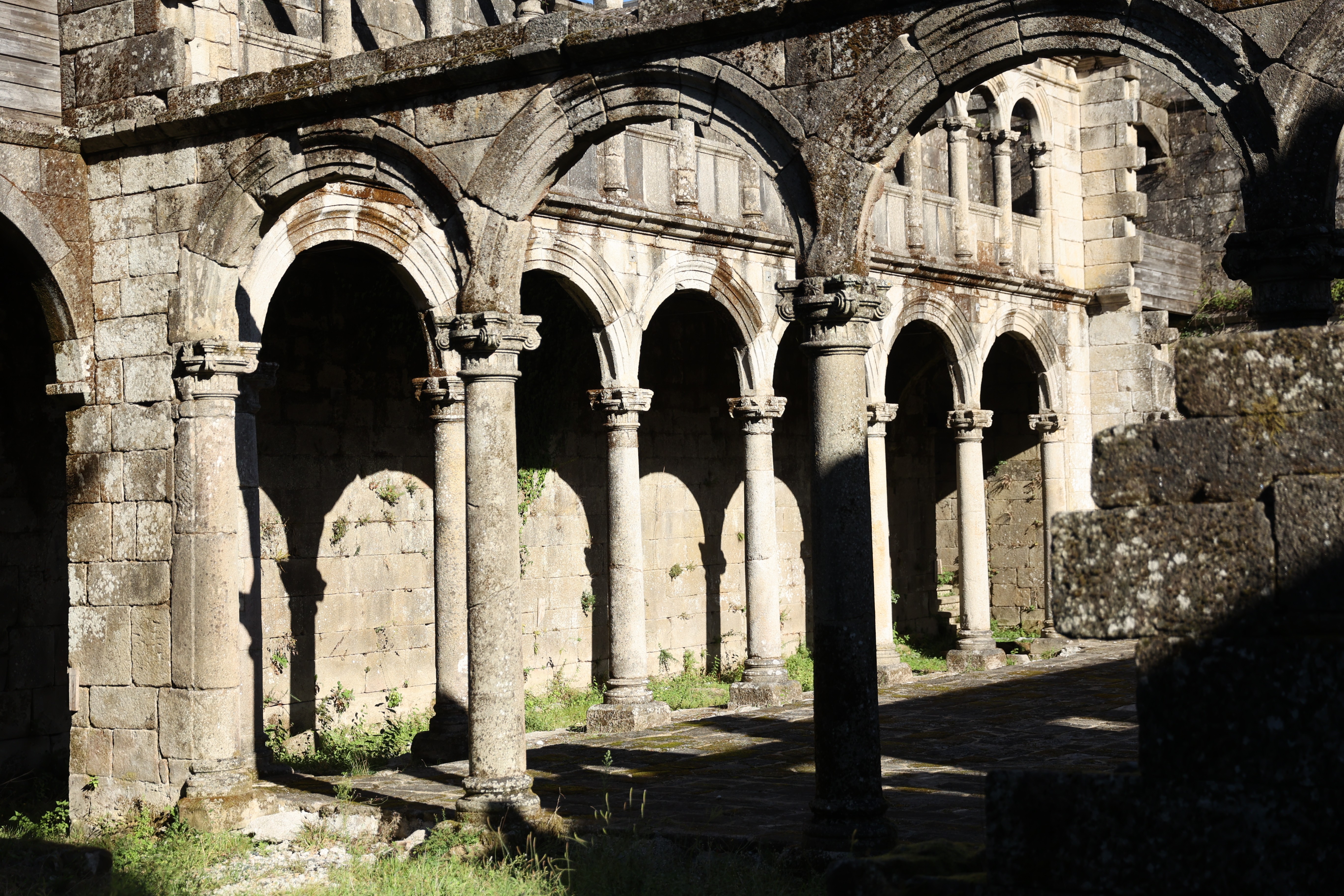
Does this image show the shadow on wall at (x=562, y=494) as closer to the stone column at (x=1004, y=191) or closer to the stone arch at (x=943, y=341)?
the stone arch at (x=943, y=341)

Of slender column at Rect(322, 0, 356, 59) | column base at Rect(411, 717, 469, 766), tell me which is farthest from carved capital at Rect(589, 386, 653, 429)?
slender column at Rect(322, 0, 356, 59)

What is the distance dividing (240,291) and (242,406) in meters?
0.71

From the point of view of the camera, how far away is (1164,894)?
3.33m

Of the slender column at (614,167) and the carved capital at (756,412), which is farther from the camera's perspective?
the carved capital at (756,412)

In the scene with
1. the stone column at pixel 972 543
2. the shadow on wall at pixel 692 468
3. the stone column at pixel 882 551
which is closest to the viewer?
the stone column at pixel 882 551

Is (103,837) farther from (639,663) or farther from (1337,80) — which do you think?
(1337,80)

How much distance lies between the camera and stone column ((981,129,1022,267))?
15953mm

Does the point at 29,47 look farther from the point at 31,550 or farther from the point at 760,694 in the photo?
the point at 760,694

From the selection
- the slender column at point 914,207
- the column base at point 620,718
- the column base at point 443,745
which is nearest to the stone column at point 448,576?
the column base at point 443,745

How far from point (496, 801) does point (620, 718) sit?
14.5 ft

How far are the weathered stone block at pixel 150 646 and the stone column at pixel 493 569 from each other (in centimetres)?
219

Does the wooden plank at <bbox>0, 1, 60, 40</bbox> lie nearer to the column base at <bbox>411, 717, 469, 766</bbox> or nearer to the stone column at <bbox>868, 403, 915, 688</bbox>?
the column base at <bbox>411, 717, 469, 766</bbox>

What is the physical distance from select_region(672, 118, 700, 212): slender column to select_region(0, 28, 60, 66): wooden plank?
497 centimetres

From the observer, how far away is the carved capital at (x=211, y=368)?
8266 mm
